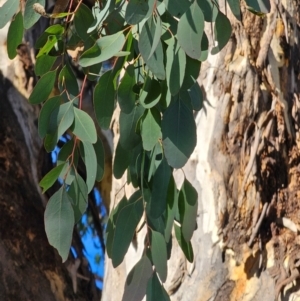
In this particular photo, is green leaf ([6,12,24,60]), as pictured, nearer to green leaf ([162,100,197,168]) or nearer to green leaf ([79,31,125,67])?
green leaf ([79,31,125,67])

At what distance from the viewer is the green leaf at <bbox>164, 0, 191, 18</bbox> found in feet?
3.10

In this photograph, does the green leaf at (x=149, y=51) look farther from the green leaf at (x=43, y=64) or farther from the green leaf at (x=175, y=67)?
the green leaf at (x=43, y=64)

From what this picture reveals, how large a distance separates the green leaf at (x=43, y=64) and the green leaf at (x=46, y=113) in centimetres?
A: 9

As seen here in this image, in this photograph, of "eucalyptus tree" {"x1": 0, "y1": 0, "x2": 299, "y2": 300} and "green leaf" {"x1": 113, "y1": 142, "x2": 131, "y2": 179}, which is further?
Result: "green leaf" {"x1": 113, "y1": 142, "x2": 131, "y2": 179}

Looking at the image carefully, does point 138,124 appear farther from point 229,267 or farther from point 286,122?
point 286,122

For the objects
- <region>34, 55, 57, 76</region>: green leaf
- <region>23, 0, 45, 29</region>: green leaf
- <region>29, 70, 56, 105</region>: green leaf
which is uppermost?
<region>23, 0, 45, 29</region>: green leaf

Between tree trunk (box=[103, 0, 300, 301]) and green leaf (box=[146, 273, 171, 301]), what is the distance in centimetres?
58

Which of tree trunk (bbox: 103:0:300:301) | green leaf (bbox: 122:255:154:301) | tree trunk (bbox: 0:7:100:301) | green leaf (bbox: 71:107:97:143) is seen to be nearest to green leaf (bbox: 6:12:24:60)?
green leaf (bbox: 71:107:97:143)

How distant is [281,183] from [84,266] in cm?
83

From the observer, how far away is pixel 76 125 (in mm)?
1062

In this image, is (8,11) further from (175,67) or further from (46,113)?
(175,67)

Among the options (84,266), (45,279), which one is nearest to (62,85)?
(45,279)

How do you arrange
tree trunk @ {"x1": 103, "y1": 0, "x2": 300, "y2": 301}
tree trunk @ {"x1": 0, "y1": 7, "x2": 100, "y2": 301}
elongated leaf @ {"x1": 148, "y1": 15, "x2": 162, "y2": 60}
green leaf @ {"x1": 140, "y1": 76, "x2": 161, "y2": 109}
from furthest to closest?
tree trunk @ {"x1": 0, "y1": 7, "x2": 100, "y2": 301} < tree trunk @ {"x1": 103, "y1": 0, "x2": 300, "y2": 301} < green leaf @ {"x1": 140, "y1": 76, "x2": 161, "y2": 109} < elongated leaf @ {"x1": 148, "y1": 15, "x2": 162, "y2": 60}

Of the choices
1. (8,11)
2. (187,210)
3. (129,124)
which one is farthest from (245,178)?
(8,11)
